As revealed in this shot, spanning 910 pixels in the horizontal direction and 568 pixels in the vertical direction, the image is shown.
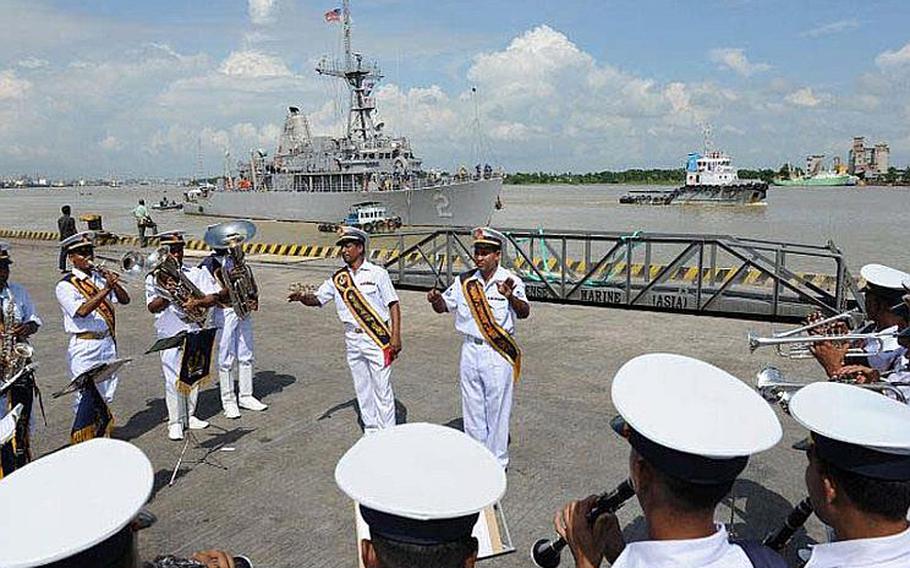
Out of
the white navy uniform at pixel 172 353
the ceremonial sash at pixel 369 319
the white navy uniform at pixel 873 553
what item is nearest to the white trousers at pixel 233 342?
the white navy uniform at pixel 172 353

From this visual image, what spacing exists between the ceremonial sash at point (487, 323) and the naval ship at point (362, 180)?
124 feet

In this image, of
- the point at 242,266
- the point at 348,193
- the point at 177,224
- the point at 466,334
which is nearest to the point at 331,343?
the point at 242,266

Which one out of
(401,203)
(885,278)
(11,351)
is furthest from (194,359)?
(401,203)

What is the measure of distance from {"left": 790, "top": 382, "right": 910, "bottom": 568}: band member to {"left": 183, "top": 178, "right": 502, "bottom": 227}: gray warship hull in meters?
41.0

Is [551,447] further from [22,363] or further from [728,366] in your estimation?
[22,363]

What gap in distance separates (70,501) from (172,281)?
15.8ft

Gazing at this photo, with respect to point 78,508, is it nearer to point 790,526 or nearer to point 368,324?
point 790,526

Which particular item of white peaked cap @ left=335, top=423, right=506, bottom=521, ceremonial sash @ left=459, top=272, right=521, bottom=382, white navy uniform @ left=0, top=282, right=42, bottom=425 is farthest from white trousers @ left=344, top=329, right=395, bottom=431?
white peaked cap @ left=335, top=423, right=506, bottom=521

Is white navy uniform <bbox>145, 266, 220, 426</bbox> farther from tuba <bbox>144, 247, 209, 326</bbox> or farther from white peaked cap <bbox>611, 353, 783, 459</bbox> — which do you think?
white peaked cap <bbox>611, 353, 783, 459</bbox>

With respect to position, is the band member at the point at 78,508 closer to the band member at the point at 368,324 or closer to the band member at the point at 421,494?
the band member at the point at 421,494

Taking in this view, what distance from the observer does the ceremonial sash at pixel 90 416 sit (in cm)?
500

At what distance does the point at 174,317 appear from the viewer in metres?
6.02

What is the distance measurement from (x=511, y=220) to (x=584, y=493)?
47007mm

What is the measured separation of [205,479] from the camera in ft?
17.1
